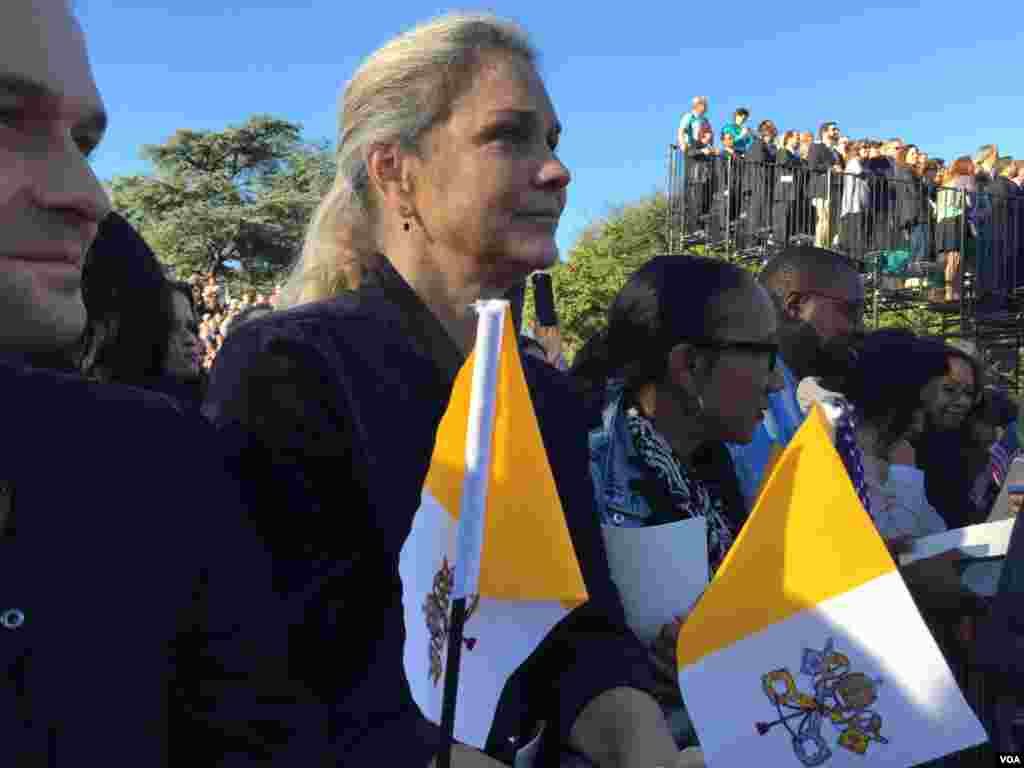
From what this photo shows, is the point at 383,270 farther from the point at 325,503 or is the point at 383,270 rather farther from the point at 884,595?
the point at 884,595

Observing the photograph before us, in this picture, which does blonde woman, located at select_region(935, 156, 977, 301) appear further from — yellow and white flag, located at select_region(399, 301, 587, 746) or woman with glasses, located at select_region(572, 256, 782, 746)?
yellow and white flag, located at select_region(399, 301, 587, 746)

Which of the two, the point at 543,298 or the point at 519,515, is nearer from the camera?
the point at 519,515

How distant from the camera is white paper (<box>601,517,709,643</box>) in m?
1.93

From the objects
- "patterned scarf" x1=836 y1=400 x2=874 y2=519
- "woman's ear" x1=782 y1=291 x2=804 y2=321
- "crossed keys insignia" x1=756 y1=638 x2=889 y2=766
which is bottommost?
"crossed keys insignia" x1=756 y1=638 x2=889 y2=766

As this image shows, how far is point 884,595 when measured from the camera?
5.58ft

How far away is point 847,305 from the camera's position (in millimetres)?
3904

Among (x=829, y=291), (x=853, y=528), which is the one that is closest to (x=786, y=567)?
(x=853, y=528)

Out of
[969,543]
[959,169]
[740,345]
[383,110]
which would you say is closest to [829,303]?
[969,543]

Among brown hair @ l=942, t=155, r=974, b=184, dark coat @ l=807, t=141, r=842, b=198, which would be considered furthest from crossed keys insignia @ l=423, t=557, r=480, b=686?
brown hair @ l=942, t=155, r=974, b=184

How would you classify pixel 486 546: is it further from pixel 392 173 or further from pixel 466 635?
pixel 392 173

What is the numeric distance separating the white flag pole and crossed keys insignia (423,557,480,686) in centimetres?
7

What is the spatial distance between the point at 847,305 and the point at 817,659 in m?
2.44

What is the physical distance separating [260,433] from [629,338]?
134 centimetres

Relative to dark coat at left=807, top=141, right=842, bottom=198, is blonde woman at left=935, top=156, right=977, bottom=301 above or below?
below
